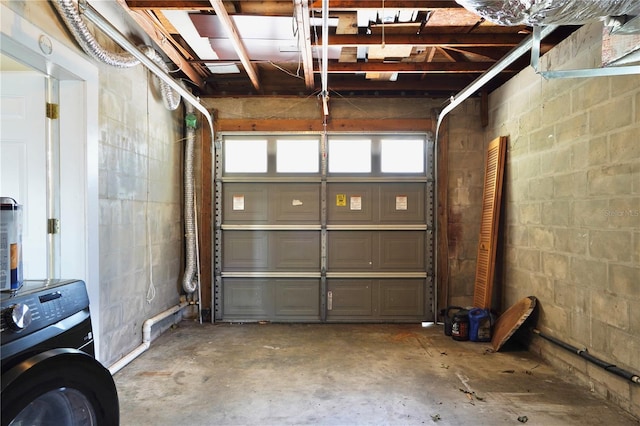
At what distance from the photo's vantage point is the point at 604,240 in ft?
7.90

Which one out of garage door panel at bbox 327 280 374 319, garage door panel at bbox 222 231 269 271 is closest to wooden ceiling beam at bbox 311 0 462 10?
garage door panel at bbox 222 231 269 271

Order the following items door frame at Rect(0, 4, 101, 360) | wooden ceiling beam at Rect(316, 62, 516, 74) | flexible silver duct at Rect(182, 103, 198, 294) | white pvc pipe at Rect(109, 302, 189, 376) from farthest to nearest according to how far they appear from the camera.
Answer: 1. flexible silver duct at Rect(182, 103, 198, 294)
2. wooden ceiling beam at Rect(316, 62, 516, 74)
3. white pvc pipe at Rect(109, 302, 189, 376)
4. door frame at Rect(0, 4, 101, 360)

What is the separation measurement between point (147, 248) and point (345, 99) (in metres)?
2.72

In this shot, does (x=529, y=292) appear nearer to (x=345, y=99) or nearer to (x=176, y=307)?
(x=345, y=99)

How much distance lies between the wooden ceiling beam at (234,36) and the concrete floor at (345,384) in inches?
103

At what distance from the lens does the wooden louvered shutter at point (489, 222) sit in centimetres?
373

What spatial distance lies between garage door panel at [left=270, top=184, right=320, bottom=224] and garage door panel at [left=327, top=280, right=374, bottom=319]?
84cm

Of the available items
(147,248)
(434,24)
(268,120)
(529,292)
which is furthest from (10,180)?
(529,292)

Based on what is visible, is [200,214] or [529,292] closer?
[529,292]

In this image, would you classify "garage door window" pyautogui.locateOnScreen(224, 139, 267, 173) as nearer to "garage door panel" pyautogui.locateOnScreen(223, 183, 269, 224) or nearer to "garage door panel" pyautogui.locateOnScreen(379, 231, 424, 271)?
"garage door panel" pyautogui.locateOnScreen(223, 183, 269, 224)

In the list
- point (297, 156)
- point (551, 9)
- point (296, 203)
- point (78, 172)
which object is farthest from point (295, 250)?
point (551, 9)

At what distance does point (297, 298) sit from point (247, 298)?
1.93 ft

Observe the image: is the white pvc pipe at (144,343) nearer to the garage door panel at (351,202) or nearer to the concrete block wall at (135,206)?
the concrete block wall at (135,206)

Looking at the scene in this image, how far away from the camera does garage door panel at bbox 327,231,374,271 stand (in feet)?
13.9
